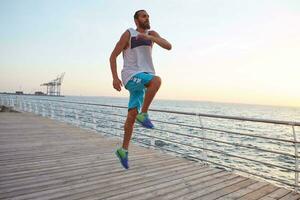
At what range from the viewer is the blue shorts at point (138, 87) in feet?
9.93

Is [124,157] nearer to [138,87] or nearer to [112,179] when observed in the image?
[112,179]

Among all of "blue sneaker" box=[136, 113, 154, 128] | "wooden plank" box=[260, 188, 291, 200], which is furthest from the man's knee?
"wooden plank" box=[260, 188, 291, 200]

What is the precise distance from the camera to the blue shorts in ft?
9.93

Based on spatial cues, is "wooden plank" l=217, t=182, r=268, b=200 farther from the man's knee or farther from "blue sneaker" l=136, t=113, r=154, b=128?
the man's knee

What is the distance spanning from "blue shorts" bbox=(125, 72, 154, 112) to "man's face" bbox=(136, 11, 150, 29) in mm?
536

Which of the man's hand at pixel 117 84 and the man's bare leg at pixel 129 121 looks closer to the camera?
the man's hand at pixel 117 84

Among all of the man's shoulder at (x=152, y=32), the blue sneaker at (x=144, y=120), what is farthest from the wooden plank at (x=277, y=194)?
the man's shoulder at (x=152, y=32)

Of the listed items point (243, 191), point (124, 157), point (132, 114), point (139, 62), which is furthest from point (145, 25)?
point (243, 191)

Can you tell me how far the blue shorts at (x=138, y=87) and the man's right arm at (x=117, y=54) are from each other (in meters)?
0.18

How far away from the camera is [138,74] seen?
3025mm

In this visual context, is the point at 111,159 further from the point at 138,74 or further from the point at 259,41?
the point at 259,41

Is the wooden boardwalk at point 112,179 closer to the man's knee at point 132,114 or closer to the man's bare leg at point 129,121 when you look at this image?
the man's bare leg at point 129,121

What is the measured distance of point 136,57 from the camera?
3029mm

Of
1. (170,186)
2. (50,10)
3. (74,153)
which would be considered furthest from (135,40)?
(50,10)
